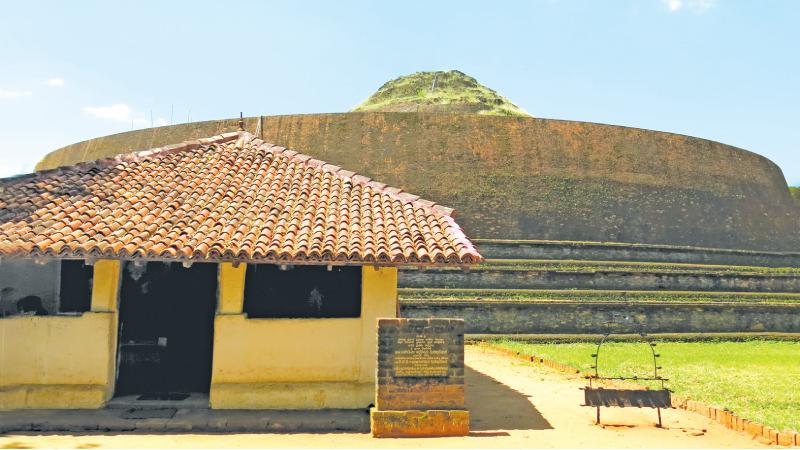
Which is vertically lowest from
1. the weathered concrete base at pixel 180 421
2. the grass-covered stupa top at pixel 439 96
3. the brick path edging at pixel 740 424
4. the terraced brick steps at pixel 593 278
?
the weathered concrete base at pixel 180 421

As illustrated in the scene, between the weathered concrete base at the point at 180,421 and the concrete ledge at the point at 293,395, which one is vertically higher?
the concrete ledge at the point at 293,395

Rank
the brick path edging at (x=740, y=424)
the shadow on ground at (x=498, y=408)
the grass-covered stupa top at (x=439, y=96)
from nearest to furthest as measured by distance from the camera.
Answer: the brick path edging at (x=740, y=424) < the shadow on ground at (x=498, y=408) < the grass-covered stupa top at (x=439, y=96)

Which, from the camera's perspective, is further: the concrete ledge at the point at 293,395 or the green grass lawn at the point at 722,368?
the green grass lawn at the point at 722,368

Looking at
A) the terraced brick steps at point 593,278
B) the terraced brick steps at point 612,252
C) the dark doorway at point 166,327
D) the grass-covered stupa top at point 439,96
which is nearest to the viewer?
the dark doorway at point 166,327

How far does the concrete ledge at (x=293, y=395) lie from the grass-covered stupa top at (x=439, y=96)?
2583 cm

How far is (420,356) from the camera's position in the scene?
22.2 ft

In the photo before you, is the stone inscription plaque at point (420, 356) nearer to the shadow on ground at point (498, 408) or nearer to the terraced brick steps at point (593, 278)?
the shadow on ground at point (498, 408)

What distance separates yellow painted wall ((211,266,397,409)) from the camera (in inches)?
298

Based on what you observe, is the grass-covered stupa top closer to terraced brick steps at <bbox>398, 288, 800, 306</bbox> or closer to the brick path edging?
terraced brick steps at <bbox>398, 288, 800, 306</bbox>

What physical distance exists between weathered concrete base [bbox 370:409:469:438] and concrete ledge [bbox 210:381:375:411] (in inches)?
40.2

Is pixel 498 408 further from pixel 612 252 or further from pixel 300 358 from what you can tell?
pixel 612 252

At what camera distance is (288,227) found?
310 inches

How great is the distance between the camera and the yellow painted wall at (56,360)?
7453 mm

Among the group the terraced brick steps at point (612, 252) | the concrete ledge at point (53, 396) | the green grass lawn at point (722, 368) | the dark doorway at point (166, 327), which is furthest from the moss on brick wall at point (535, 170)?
the concrete ledge at point (53, 396)
